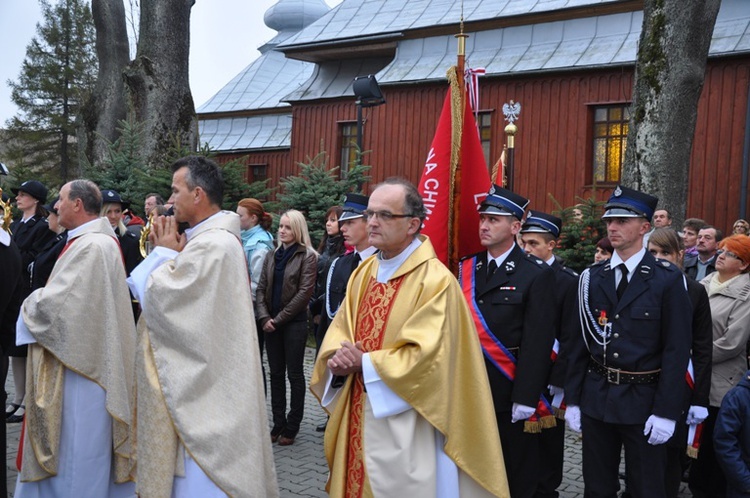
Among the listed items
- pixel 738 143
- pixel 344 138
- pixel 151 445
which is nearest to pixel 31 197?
pixel 151 445

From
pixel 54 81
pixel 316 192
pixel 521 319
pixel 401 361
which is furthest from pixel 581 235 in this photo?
pixel 54 81

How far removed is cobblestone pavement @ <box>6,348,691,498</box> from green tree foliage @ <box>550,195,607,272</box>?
4.87m

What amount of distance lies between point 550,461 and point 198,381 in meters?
2.71

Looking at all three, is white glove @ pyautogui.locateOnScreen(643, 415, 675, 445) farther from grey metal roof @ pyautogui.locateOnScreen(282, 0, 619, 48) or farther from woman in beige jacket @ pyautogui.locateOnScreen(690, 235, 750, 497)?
grey metal roof @ pyautogui.locateOnScreen(282, 0, 619, 48)

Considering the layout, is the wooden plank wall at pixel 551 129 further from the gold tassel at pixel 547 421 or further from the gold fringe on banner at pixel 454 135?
the gold tassel at pixel 547 421

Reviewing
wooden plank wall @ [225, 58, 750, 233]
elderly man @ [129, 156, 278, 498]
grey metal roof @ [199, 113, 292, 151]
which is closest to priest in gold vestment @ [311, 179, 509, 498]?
elderly man @ [129, 156, 278, 498]

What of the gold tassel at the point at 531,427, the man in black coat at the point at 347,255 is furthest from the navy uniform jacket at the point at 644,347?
the man in black coat at the point at 347,255

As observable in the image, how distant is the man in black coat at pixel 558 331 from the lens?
17.4 ft

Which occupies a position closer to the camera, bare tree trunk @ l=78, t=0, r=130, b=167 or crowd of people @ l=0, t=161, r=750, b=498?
crowd of people @ l=0, t=161, r=750, b=498

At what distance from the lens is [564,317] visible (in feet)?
18.9

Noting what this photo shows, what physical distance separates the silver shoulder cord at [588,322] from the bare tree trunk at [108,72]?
1496cm

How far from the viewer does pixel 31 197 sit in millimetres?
8758

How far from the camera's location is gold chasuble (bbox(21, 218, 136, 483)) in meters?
5.12

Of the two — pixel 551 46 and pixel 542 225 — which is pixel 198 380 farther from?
pixel 551 46
